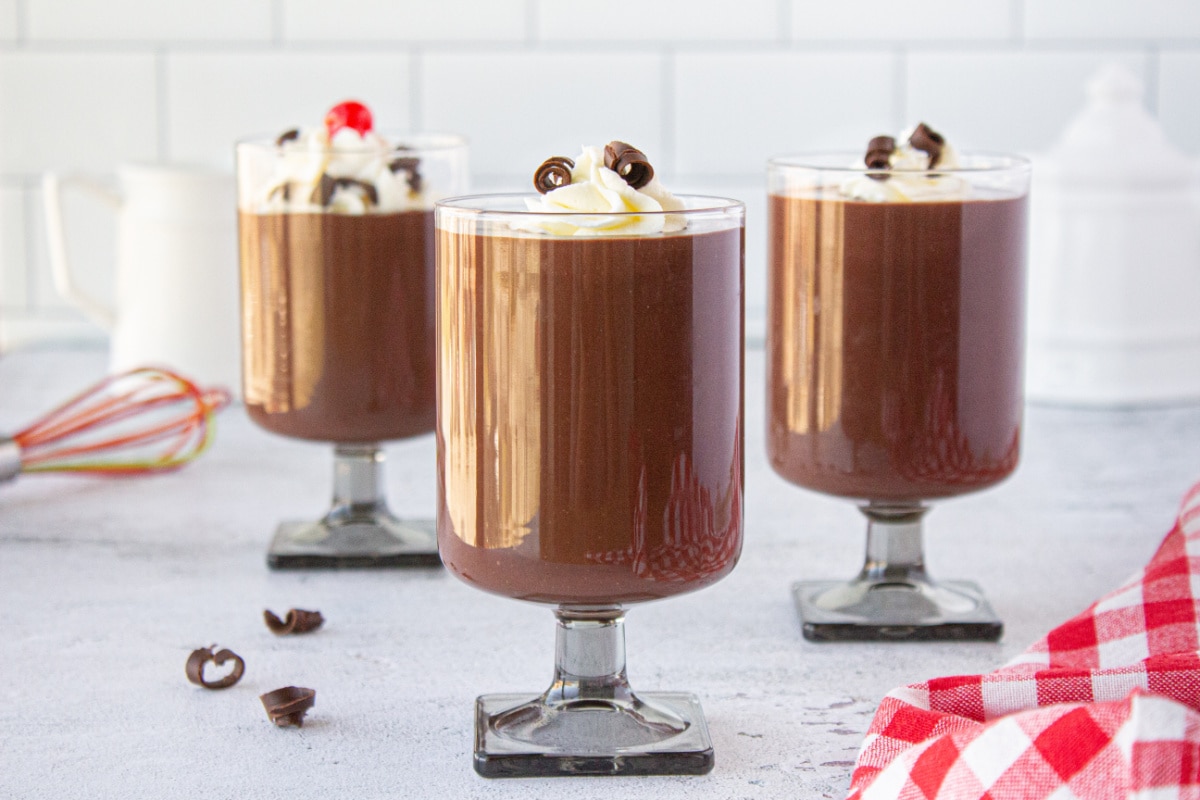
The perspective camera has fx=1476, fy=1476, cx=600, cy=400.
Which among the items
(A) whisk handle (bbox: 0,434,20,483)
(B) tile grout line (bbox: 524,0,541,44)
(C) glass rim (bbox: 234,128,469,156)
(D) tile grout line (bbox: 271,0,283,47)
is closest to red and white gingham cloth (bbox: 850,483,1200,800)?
(C) glass rim (bbox: 234,128,469,156)

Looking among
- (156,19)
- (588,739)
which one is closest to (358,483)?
(588,739)

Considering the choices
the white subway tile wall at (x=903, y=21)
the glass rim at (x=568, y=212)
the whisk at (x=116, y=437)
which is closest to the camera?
the glass rim at (x=568, y=212)

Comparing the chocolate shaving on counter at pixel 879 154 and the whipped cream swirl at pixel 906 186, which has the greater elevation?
the chocolate shaving on counter at pixel 879 154

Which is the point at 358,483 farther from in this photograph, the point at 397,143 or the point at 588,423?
the point at 588,423

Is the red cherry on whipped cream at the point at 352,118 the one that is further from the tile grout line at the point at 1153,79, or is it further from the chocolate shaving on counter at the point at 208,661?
the tile grout line at the point at 1153,79

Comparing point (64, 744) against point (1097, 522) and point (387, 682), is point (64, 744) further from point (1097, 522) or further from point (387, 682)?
point (1097, 522)

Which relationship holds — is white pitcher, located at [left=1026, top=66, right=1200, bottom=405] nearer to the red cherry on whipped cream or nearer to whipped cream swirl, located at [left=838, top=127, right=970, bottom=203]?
whipped cream swirl, located at [left=838, top=127, right=970, bottom=203]

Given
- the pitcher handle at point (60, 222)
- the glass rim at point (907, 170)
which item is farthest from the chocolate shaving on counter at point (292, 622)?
the pitcher handle at point (60, 222)
